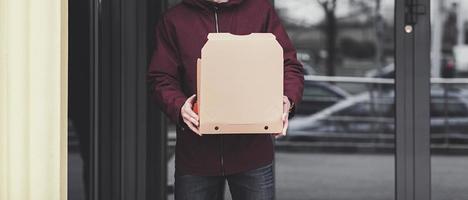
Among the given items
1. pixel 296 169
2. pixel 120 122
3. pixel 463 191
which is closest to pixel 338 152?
pixel 296 169

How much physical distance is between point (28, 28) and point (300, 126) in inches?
272

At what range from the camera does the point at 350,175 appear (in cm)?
689

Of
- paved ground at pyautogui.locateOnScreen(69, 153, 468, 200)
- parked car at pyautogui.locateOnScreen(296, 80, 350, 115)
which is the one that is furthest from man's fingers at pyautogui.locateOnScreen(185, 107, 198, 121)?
parked car at pyautogui.locateOnScreen(296, 80, 350, 115)

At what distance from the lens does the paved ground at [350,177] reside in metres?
5.78

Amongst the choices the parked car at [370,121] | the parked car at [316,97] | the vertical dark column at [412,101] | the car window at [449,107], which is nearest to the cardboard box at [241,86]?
the vertical dark column at [412,101]

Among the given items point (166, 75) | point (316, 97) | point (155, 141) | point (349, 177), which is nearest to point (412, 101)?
point (155, 141)

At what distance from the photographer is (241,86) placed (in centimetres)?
199

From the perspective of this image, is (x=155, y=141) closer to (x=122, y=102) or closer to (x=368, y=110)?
(x=122, y=102)

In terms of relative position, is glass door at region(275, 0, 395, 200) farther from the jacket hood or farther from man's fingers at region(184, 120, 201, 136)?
man's fingers at region(184, 120, 201, 136)

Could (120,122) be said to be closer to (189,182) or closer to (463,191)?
(189,182)

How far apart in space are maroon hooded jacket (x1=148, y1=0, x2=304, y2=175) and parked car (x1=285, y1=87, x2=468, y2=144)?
255 inches

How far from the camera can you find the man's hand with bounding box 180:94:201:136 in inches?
79.1

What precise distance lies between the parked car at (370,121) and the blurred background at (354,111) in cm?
1

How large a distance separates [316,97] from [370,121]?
71 centimetres
